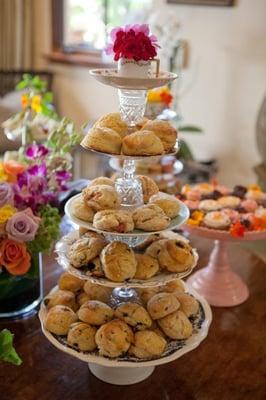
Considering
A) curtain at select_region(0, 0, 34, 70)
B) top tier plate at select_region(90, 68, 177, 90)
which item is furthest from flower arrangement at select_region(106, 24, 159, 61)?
curtain at select_region(0, 0, 34, 70)

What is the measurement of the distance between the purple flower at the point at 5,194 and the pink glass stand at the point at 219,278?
45 centimetres

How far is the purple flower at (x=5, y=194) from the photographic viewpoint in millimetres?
1037

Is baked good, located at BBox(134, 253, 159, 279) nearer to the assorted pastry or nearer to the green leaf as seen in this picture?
the green leaf

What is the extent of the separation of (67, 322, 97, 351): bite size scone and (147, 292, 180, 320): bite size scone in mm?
112

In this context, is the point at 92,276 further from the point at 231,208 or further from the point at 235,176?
the point at 235,176

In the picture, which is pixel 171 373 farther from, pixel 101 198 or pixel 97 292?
pixel 101 198

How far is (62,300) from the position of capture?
0.99 meters

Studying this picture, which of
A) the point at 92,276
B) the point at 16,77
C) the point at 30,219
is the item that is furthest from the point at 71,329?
the point at 16,77

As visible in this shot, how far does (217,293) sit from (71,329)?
47cm

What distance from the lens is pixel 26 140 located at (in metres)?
1.49

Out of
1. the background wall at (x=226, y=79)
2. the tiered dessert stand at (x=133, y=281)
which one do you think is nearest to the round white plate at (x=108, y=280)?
the tiered dessert stand at (x=133, y=281)

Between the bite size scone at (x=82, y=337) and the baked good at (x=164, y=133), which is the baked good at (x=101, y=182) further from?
the bite size scone at (x=82, y=337)

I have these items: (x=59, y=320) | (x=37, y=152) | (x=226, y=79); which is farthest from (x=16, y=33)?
(x=59, y=320)

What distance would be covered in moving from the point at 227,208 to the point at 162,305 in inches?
19.2
